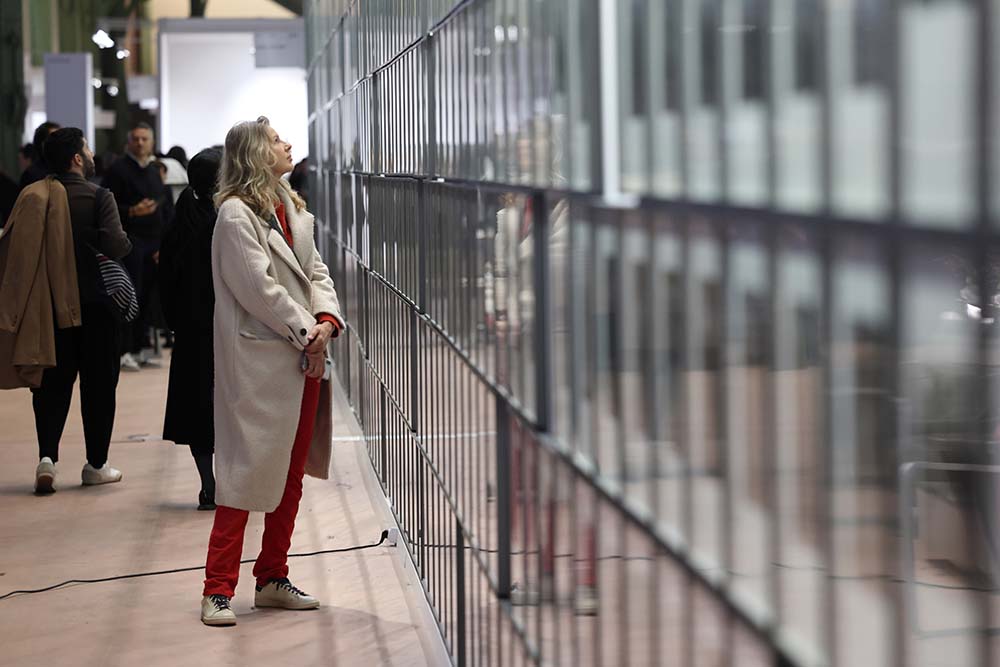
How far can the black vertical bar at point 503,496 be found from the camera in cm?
289

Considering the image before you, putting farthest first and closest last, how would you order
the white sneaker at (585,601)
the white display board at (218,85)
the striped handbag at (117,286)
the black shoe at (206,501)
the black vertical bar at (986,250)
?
the white display board at (218,85) → the striped handbag at (117,286) → the black shoe at (206,501) → the white sneaker at (585,601) → the black vertical bar at (986,250)

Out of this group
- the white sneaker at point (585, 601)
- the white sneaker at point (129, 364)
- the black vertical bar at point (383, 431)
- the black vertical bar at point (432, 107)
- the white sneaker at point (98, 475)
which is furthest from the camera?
the white sneaker at point (129, 364)

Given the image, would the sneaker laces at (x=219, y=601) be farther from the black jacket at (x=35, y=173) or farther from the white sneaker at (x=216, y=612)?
the black jacket at (x=35, y=173)

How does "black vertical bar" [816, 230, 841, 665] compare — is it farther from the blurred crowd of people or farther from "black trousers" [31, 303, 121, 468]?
"black trousers" [31, 303, 121, 468]

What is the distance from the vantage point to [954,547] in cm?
100

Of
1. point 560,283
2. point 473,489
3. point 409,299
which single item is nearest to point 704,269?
point 560,283

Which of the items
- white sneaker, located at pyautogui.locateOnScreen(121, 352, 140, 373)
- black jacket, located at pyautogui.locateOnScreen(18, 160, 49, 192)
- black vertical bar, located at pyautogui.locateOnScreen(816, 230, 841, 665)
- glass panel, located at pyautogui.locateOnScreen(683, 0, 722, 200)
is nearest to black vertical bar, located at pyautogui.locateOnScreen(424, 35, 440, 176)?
glass panel, located at pyautogui.locateOnScreen(683, 0, 722, 200)

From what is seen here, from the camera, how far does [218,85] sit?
19.9 meters

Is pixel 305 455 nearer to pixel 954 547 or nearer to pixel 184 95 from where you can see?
pixel 954 547

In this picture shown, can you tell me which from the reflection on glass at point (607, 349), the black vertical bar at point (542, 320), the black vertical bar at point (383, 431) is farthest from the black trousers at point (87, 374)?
the reflection on glass at point (607, 349)

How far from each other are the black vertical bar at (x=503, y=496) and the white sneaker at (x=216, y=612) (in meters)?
2.02

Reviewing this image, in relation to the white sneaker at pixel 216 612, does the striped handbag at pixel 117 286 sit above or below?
above

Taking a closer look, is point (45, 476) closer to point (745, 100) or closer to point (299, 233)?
point (299, 233)

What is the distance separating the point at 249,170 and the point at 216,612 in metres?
1.36
